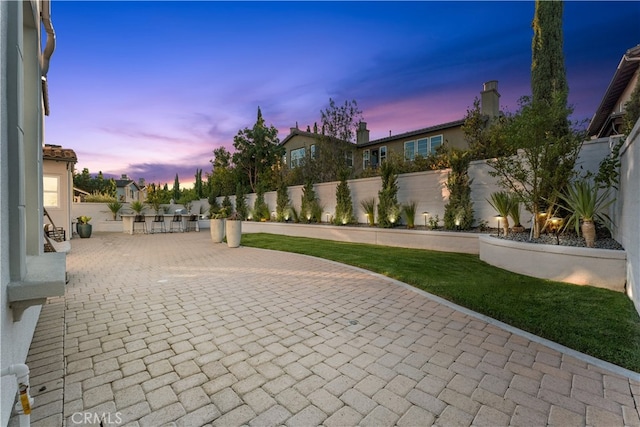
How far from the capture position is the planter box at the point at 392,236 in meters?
8.42

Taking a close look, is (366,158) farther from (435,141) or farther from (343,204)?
(343,204)

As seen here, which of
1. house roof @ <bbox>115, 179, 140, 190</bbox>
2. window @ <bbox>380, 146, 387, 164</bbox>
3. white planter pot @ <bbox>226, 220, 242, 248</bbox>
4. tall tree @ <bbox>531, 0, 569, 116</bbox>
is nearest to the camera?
white planter pot @ <bbox>226, 220, 242, 248</bbox>

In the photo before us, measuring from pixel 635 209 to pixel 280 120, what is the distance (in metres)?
23.4

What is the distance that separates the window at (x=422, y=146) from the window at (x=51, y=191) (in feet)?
59.1

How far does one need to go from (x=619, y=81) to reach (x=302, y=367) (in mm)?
15622

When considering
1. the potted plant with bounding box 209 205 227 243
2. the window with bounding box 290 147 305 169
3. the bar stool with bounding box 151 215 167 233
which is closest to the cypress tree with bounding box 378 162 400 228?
the potted plant with bounding box 209 205 227 243

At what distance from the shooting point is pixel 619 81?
1034 cm

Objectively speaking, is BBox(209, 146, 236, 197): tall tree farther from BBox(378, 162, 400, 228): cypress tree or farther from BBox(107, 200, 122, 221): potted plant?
BBox(378, 162, 400, 228): cypress tree

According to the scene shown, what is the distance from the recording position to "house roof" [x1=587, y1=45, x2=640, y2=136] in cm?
769

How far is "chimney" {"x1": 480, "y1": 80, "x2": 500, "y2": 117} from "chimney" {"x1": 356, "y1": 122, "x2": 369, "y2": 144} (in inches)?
304

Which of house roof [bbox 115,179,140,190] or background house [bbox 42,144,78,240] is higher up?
house roof [bbox 115,179,140,190]

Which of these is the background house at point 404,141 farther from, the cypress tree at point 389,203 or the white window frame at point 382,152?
the cypress tree at point 389,203

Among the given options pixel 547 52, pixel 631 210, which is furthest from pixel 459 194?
pixel 547 52

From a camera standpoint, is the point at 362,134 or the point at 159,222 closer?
the point at 159,222
